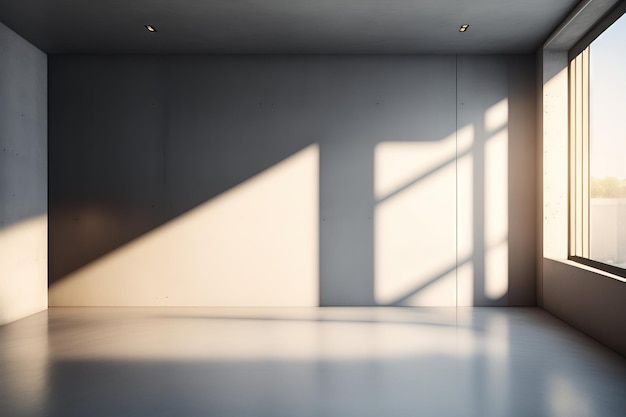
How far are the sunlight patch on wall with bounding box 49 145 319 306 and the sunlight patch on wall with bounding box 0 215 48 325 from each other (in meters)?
0.44

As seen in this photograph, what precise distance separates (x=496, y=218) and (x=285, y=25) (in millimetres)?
3063

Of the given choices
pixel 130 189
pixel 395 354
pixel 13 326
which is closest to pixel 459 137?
pixel 395 354

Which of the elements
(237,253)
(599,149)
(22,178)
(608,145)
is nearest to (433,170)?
(599,149)

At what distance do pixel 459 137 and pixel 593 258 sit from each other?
1923mm

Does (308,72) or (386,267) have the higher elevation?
(308,72)

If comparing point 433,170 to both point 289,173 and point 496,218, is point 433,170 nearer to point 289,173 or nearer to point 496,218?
point 496,218

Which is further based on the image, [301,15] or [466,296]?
[466,296]

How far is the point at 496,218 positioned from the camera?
6438 mm

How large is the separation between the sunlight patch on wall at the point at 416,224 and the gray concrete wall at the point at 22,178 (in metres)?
3.67

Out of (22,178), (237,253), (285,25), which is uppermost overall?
→ (285,25)

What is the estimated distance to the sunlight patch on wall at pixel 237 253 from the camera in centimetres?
647

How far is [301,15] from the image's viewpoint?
17.3 ft

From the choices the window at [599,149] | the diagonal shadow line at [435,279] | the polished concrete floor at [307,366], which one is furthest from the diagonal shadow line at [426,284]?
the window at [599,149]

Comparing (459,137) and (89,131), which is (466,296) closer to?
(459,137)
